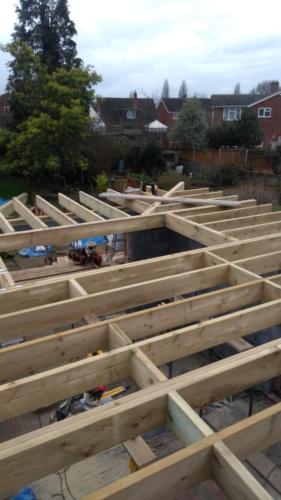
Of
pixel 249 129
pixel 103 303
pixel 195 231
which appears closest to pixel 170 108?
pixel 249 129

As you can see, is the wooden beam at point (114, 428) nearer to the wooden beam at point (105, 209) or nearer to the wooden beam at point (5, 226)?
the wooden beam at point (5, 226)

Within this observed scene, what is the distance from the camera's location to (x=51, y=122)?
19.9 m

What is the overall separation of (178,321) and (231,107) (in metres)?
36.8

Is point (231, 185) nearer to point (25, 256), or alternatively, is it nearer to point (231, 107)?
point (25, 256)

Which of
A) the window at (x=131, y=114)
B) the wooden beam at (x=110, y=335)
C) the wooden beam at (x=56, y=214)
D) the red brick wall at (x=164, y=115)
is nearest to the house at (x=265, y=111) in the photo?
the red brick wall at (x=164, y=115)

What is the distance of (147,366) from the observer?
297 centimetres

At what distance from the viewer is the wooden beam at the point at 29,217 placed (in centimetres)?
653

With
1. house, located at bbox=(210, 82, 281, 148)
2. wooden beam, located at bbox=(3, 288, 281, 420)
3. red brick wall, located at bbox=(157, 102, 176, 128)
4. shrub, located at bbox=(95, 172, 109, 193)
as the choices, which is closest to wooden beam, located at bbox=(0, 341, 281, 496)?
wooden beam, located at bbox=(3, 288, 281, 420)

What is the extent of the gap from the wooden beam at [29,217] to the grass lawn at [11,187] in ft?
50.7

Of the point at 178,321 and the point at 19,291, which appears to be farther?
the point at 19,291

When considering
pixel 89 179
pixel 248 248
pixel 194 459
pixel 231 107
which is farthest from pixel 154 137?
pixel 194 459

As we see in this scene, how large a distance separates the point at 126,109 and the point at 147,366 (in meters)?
40.2

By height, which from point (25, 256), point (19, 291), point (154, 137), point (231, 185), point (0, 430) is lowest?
point (231, 185)

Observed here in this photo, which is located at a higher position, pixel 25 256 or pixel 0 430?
pixel 25 256
